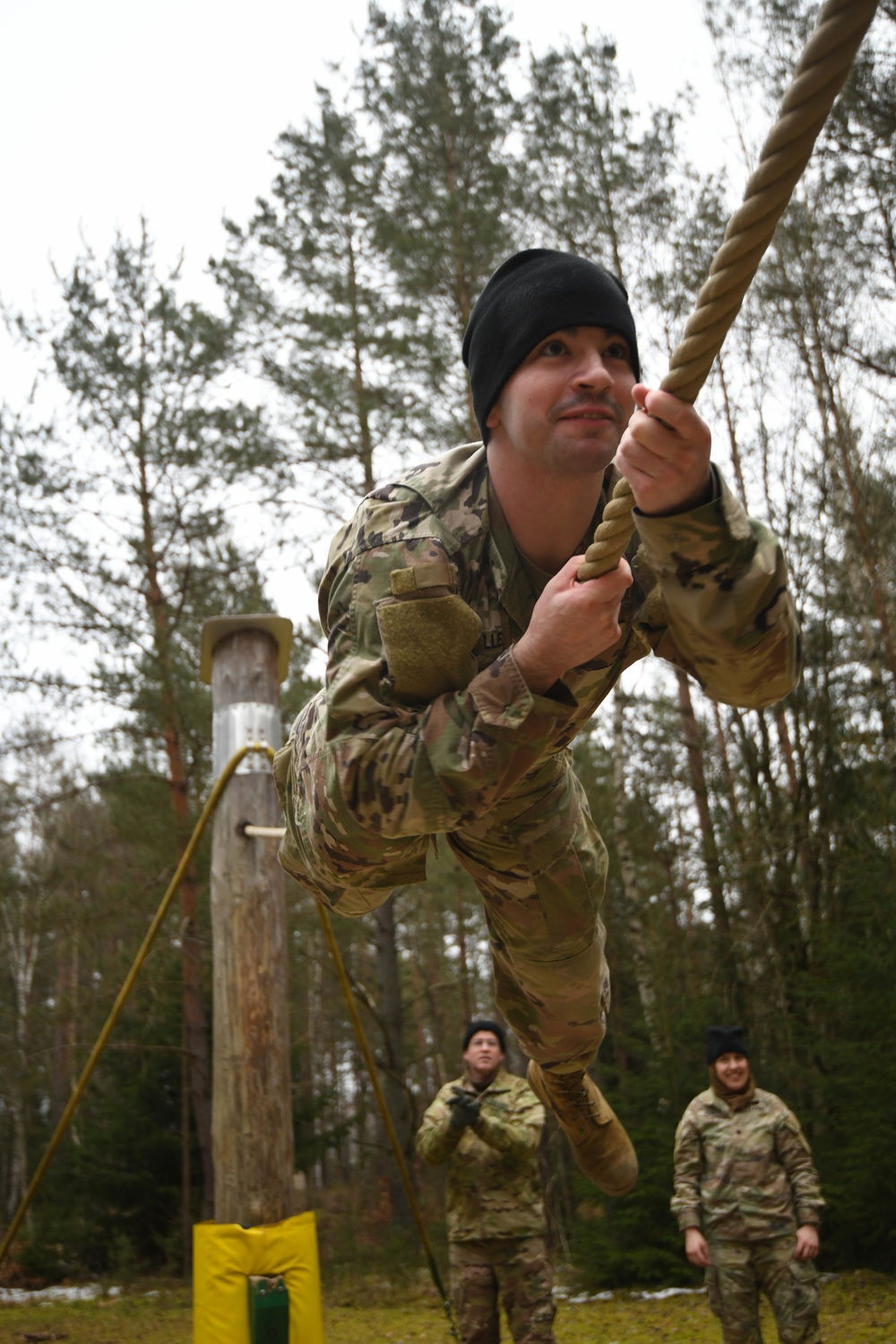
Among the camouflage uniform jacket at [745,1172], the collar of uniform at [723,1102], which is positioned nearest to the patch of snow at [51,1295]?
the camouflage uniform jacket at [745,1172]

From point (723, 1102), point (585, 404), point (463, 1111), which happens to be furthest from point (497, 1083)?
point (585, 404)

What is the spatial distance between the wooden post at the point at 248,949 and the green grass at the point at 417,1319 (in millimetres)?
5008

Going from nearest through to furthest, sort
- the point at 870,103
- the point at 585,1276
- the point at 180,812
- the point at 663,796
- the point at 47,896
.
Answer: the point at 870,103 < the point at 585,1276 < the point at 180,812 < the point at 47,896 < the point at 663,796

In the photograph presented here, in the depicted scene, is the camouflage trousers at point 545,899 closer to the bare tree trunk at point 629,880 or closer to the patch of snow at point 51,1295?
the bare tree trunk at point 629,880

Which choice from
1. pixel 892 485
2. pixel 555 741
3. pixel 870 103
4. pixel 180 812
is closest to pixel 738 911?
pixel 892 485

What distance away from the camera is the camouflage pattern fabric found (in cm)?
211

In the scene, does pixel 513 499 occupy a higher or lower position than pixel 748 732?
lower

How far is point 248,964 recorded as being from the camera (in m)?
5.20

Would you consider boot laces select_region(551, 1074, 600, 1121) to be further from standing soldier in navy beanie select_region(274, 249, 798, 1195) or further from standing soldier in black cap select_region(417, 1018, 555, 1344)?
standing soldier in black cap select_region(417, 1018, 555, 1344)

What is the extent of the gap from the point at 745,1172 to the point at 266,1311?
10.5 ft

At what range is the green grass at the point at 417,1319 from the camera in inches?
337

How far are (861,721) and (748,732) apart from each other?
1.34 m

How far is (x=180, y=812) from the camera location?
1240 cm

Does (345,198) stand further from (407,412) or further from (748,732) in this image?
(748,732)
